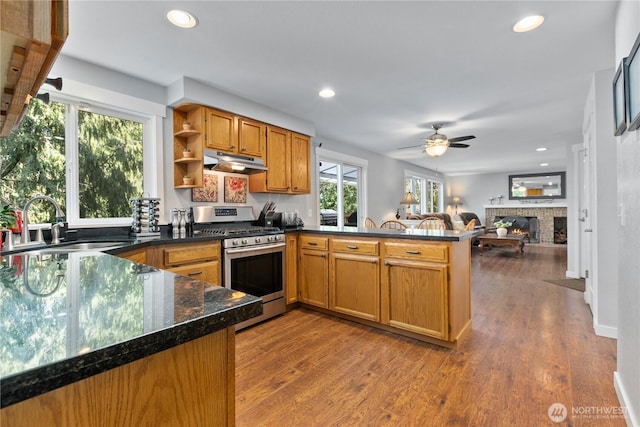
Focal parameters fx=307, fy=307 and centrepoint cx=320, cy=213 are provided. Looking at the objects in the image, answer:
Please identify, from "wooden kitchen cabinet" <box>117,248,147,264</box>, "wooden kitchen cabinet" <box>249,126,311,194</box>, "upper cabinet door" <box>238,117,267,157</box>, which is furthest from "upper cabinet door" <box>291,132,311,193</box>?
"wooden kitchen cabinet" <box>117,248,147,264</box>

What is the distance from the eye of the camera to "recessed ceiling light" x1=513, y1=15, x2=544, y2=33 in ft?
6.57

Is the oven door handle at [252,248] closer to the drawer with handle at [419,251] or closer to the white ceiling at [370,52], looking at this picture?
the drawer with handle at [419,251]

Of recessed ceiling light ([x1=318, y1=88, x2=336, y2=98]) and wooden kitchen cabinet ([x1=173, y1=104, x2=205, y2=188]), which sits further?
recessed ceiling light ([x1=318, y1=88, x2=336, y2=98])

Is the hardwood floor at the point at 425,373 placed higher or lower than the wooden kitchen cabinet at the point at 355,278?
lower

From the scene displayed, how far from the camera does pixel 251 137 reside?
11.4 feet

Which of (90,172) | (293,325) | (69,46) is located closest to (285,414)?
(293,325)

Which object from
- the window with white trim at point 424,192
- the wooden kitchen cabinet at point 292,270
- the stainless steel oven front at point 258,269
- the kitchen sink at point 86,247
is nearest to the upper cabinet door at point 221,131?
the stainless steel oven front at point 258,269

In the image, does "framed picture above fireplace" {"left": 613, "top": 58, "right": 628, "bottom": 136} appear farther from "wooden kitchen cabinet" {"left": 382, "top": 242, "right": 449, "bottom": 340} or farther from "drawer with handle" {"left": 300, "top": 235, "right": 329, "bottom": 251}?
"drawer with handle" {"left": 300, "top": 235, "right": 329, "bottom": 251}

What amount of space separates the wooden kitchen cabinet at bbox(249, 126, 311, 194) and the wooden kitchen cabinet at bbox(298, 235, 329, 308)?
2.65ft

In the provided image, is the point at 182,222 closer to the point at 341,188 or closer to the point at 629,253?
the point at 341,188

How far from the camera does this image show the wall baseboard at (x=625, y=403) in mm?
1454

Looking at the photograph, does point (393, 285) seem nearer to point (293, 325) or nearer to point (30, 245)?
point (293, 325)

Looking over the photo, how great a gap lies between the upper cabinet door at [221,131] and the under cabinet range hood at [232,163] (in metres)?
0.10

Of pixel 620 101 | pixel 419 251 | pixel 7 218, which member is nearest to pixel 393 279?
pixel 419 251
